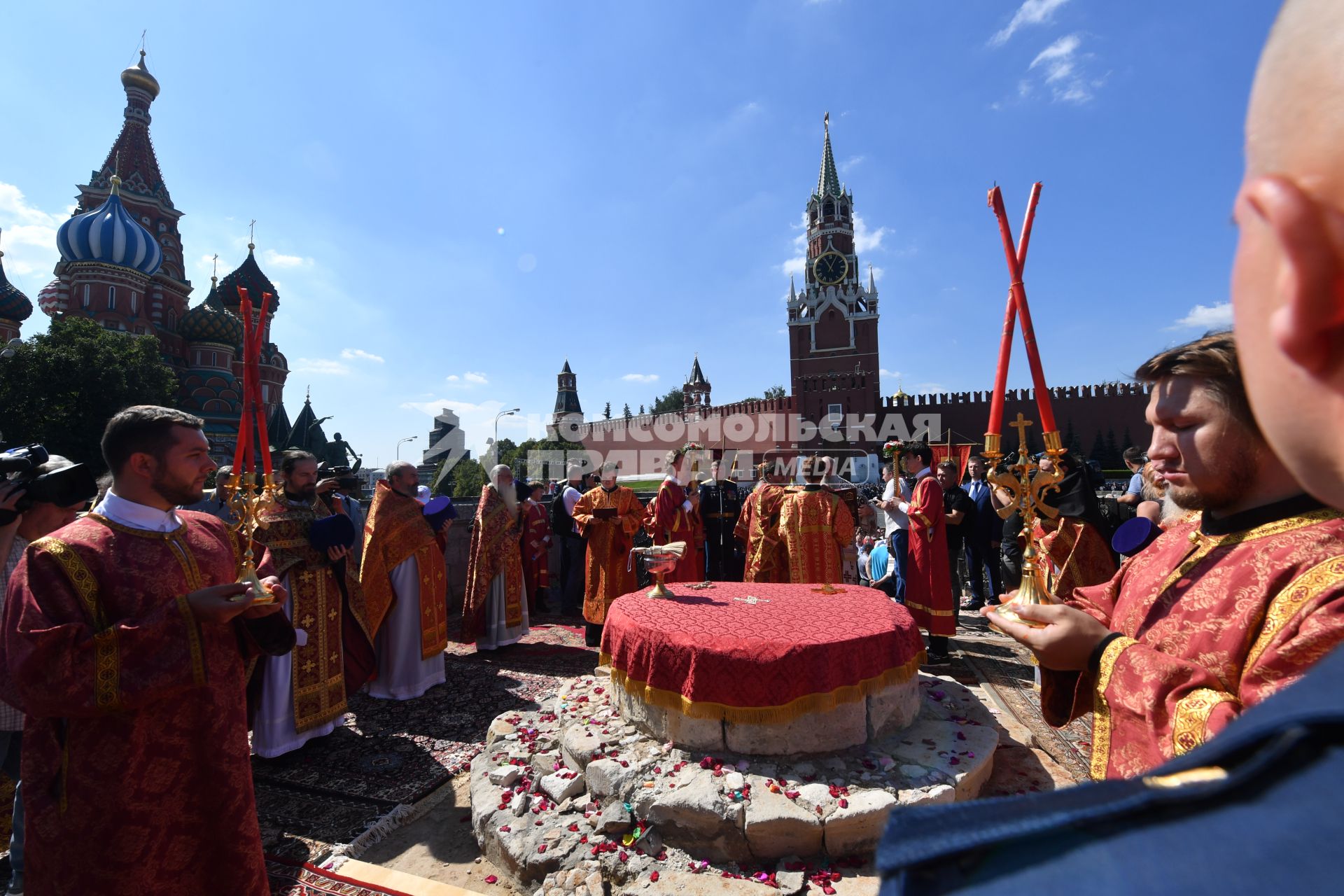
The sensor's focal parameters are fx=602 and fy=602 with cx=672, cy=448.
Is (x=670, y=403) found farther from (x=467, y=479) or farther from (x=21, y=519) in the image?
(x=21, y=519)

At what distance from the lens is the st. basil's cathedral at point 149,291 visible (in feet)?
93.9

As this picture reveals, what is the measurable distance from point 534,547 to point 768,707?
6.66m

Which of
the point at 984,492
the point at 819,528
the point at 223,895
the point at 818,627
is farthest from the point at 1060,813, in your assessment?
the point at 984,492

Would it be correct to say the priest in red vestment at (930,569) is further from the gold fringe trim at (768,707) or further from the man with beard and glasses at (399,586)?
the man with beard and glasses at (399,586)

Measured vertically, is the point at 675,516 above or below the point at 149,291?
below

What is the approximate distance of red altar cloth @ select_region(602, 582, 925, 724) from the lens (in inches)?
129

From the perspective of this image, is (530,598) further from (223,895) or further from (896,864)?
(896,864)

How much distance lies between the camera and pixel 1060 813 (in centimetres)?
47

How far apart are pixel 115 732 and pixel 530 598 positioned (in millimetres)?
7908

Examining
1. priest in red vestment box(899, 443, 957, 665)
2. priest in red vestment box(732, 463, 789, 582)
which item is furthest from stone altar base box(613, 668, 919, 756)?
priest in red vestment box(732, 463, 789, 582)

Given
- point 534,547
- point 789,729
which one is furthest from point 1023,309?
point 534,547

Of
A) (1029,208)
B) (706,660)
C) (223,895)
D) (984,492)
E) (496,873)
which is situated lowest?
(496,873)

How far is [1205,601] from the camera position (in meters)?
1.43

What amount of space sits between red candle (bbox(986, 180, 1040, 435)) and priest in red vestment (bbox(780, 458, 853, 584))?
4.55m
